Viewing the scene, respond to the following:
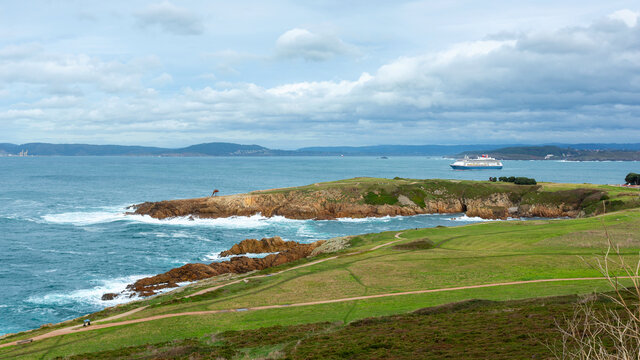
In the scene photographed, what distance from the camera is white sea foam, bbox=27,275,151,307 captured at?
4050 centimetres

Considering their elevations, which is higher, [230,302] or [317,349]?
[317,349]

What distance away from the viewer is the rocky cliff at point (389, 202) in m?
90.4

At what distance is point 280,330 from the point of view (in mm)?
23797

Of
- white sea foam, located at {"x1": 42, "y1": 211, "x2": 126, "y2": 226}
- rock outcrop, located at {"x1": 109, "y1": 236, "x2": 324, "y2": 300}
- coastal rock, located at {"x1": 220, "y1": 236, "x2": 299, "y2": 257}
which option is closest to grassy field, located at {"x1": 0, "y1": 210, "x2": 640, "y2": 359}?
rock outcrop, located at {"x1": 109, "y1": 236, "x2": 324, "y2": 300}

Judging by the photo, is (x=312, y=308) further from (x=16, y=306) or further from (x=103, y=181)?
(x=103, y=181)

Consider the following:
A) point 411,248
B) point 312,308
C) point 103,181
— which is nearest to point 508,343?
point 312,308

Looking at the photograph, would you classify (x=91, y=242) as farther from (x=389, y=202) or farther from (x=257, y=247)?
(x=389, y=202)

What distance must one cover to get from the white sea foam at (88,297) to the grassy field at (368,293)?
7298mm

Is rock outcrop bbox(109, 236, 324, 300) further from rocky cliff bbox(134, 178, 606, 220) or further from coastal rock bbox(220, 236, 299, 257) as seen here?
rocky cliff bbox(134, 178, 606, 220)

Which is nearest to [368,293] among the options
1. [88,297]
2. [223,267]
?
[223,267]

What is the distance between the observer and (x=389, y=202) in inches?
3826

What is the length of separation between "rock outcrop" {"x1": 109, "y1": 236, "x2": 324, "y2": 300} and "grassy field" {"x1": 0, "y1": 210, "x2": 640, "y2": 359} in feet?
21.3

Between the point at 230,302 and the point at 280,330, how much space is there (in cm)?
921

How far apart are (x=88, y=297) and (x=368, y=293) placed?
88.6 ft
